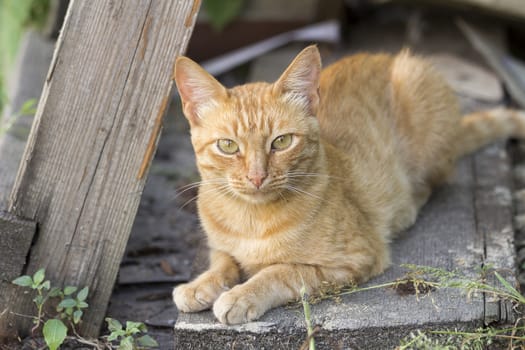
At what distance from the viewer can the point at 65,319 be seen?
3414mm

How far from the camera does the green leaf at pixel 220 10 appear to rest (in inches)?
249

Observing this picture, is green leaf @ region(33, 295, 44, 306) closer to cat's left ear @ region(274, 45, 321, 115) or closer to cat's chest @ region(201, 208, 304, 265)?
cat's chest @ region(201, 208, 304, 265)

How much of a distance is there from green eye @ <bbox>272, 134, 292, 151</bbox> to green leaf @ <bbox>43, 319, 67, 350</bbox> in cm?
119

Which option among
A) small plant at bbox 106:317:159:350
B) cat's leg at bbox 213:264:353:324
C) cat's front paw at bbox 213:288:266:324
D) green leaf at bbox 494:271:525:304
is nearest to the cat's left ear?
cat's leg at bbox 213:264:353:324

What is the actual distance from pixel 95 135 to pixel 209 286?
84cm

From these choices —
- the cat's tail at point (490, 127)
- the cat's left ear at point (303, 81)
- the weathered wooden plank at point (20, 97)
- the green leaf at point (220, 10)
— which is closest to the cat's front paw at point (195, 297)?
the cat's left ear at point (303, 81)

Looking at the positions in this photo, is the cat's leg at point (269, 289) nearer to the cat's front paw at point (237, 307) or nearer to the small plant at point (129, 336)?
the cat's front paw at point (237, 307)

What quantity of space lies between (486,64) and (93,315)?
12.6 ft

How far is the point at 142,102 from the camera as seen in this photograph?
3.29 m

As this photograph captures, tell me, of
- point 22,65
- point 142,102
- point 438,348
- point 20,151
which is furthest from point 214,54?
point 438,348

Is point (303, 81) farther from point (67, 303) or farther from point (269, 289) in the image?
point (67, 303)

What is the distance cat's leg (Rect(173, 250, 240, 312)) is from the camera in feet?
10.2

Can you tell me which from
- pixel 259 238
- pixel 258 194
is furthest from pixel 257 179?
pixel 259 238

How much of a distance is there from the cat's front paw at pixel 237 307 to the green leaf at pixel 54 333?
68cm
